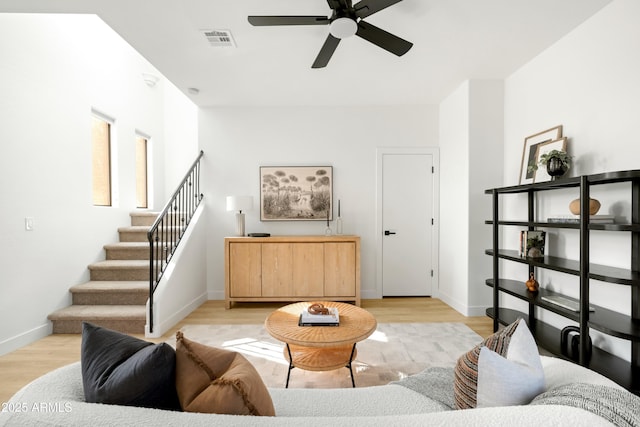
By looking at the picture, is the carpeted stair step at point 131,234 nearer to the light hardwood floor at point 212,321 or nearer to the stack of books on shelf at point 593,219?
the light hardwood floor at point 212,321

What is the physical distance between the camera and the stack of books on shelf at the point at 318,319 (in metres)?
2.10

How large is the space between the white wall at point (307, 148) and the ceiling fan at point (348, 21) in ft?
7.06

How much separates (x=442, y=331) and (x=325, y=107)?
3.38m

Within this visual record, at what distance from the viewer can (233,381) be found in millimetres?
868

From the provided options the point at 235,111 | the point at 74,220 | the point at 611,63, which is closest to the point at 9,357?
the point at 74,220

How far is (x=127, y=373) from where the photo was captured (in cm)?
86

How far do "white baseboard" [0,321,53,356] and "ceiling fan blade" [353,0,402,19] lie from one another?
13.4 feet

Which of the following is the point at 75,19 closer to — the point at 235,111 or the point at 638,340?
the point at 235,111

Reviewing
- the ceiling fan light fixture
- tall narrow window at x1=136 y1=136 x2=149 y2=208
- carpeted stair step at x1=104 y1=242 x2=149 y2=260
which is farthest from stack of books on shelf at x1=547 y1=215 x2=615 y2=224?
tall narrow window at x1=136 y1=136 x2=149 y2=208

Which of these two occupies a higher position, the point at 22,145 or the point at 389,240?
the point at 22,145

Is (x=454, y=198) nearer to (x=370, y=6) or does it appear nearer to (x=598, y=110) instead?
(x=598, y=110)

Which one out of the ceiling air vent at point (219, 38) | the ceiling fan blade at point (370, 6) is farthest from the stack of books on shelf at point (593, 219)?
the ceiling air vent at point (219, 38)

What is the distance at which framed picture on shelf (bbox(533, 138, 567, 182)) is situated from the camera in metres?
2.61

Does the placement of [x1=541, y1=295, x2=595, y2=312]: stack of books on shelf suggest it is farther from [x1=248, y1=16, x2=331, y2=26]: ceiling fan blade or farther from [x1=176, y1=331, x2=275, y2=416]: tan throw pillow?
[x1=248, y1=16, x2=331, y2=26]: ceiling fan blade
